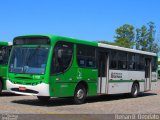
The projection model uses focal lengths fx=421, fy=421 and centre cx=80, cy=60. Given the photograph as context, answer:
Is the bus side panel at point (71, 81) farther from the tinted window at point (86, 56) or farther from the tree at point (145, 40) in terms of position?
the tree at point (145, 40)

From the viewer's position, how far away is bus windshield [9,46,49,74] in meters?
16.4

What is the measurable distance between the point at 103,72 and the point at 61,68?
411cm

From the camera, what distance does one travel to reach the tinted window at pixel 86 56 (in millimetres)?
18244

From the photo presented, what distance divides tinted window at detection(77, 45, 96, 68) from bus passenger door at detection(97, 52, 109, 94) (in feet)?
2.78

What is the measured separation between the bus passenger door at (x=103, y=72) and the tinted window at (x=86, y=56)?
33.4 inches

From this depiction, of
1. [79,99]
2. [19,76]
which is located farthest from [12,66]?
[79,99]

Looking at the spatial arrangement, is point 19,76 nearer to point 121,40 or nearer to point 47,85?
point 47,85

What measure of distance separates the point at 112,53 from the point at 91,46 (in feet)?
7.66

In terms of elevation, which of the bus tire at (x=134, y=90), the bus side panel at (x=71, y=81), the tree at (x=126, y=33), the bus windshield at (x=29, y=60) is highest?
the tree at (x=126, y=33)

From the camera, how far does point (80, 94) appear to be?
60.1ft

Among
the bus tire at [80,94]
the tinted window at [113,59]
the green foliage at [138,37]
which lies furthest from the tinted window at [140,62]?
the green foliage at [138,37]

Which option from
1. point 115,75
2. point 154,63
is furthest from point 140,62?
point 115,75

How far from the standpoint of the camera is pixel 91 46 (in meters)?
19.2

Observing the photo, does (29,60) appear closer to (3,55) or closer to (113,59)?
(3,55)
